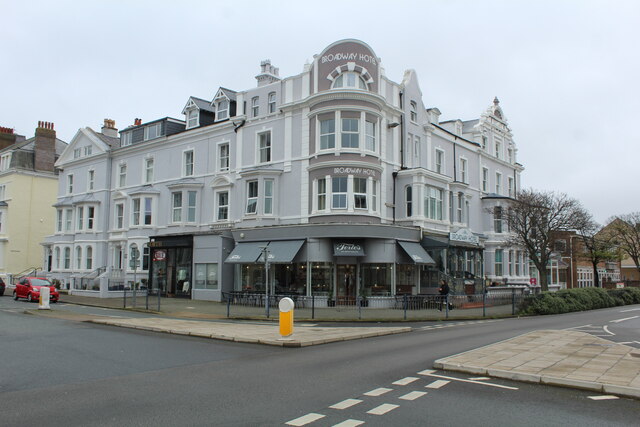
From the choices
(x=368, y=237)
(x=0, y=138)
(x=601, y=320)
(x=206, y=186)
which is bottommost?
(x=601, y=320)

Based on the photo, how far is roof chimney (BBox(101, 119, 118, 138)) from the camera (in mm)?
49156

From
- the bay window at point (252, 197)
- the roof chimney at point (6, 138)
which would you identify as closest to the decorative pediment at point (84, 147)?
the roof chimney at point (6, 138)

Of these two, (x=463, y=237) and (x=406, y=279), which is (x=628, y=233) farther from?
(x=406, y=279)

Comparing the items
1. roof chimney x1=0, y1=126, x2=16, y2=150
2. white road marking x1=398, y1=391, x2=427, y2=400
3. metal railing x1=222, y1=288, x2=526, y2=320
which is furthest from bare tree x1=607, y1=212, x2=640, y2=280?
roof chimney x1=0, y1=126, x2=16, y2=150

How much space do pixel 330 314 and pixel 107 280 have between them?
17529mm

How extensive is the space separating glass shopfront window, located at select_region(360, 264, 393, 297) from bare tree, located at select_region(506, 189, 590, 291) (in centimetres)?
1110

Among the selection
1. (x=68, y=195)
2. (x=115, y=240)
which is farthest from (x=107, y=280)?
(x=68, y=195)

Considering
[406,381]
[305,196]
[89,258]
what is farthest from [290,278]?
[89,258]

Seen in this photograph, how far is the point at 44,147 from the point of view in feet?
171

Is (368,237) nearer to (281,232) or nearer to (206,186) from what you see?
(281,232)

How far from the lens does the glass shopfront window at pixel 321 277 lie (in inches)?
1109

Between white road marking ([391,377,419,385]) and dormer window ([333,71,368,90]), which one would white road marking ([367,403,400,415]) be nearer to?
white road marking ([391,377,419,385])

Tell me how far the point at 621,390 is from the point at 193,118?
1337 inches

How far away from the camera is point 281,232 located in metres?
29.1
